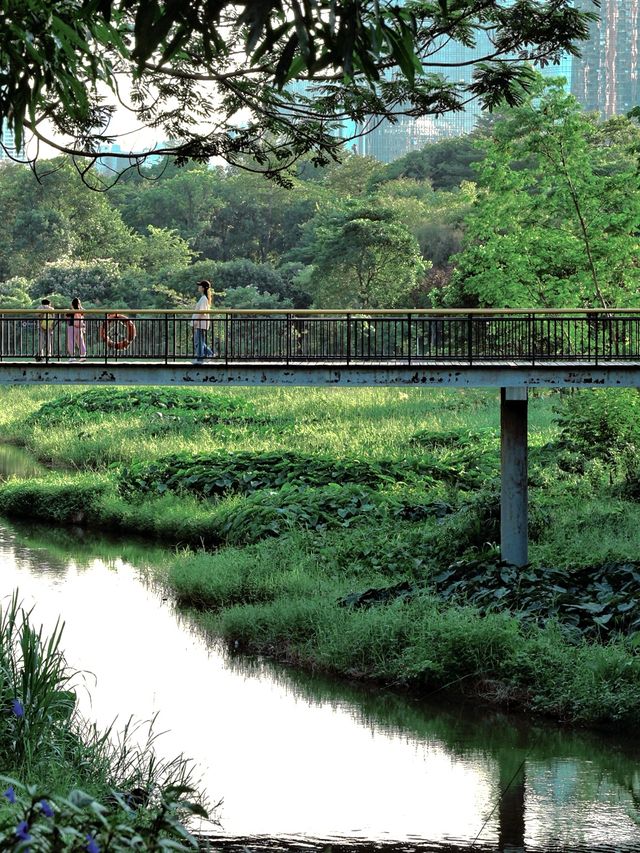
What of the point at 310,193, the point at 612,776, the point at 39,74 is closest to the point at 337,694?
the point at 612,776

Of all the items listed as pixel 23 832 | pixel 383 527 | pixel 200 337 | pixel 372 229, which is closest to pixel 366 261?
pixel 372 229

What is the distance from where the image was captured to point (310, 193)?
7231 cm

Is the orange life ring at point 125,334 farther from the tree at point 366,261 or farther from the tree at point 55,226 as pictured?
the tree at point 55,226

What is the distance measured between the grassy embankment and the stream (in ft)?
2.24

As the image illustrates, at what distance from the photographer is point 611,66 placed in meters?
150

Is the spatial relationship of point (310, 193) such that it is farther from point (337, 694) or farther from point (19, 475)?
point (337, 694)

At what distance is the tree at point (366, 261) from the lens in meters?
52.6

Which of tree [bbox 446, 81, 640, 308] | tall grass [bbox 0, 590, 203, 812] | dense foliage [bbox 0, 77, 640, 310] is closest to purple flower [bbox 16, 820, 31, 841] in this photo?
tall grass [bbox 0, 590, 203, 812]

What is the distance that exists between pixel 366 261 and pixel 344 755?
41.9 metres

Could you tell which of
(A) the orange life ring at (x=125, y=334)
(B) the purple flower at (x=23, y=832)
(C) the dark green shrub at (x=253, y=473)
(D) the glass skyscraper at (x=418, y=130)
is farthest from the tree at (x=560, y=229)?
(D) the glass skyscraper at (x=418, y=130)

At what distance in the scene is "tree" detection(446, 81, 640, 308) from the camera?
25531 mm

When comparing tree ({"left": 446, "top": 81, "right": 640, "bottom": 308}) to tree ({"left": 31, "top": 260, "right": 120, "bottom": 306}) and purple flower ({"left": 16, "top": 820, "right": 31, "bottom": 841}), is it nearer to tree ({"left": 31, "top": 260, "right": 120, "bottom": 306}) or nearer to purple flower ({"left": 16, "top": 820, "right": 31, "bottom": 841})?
purple flower ({"left": 16, "top": 820, "right": 31, "bottom": 841})

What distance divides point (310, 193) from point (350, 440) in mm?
41594

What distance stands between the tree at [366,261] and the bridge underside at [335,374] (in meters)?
32.9
